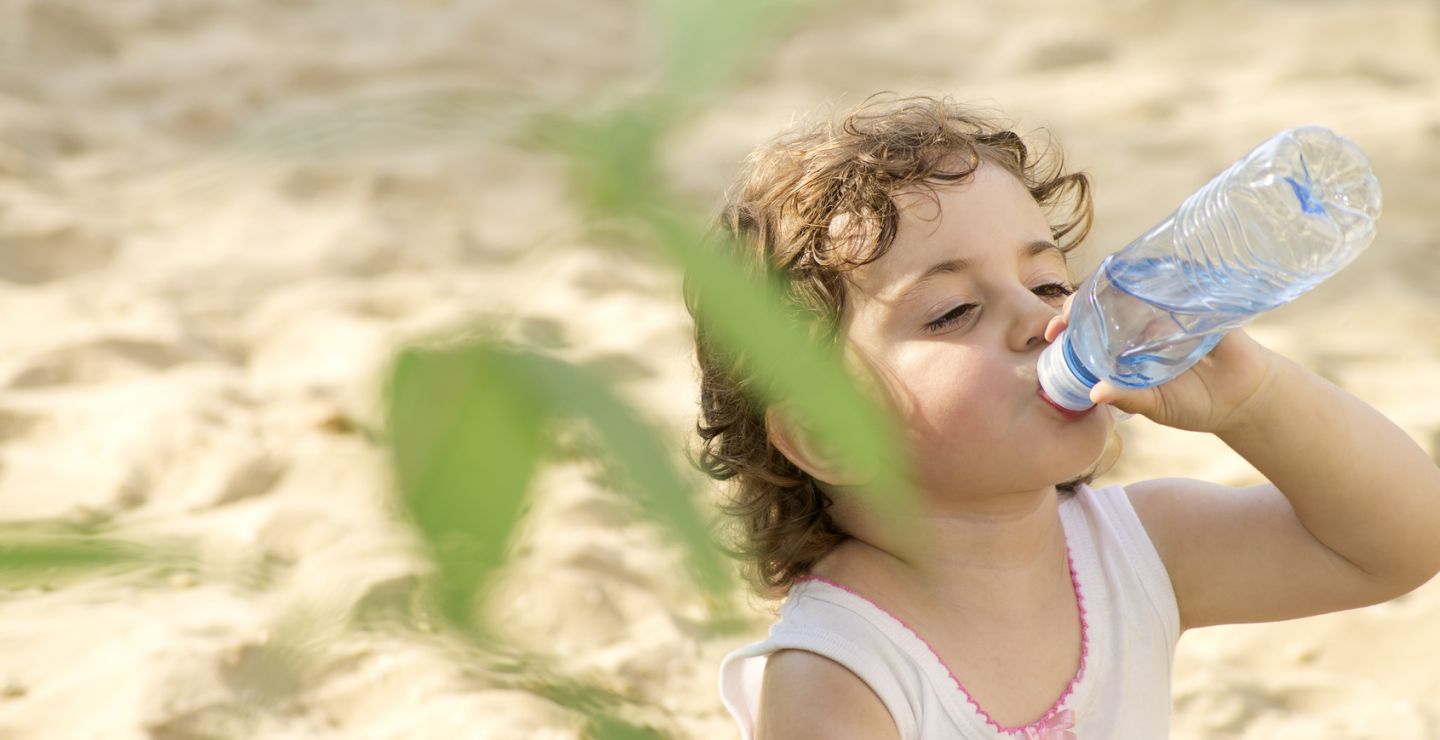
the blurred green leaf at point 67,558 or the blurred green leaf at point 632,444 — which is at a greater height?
the blurred green leaf at point 632,444

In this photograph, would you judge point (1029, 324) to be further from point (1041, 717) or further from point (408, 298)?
point (408, 298)

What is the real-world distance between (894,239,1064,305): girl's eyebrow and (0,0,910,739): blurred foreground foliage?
3.19ft

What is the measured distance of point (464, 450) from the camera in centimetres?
42

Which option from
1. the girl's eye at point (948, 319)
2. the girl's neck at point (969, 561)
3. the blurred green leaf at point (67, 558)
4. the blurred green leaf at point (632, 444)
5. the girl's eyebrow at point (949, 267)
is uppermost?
the blurred green leaf at point (632, 444)

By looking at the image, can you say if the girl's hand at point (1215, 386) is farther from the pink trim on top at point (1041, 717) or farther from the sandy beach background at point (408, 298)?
the sandy beach background at point (408, 298)

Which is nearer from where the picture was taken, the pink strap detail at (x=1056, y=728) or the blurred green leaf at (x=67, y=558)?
the blurred green leaf at (x=67, y=558)

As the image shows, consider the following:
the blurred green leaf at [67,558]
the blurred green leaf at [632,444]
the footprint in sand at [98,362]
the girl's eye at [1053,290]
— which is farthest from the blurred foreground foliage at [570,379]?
the footprint in sand at [98,362]

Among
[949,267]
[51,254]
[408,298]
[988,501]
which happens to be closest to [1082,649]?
[988,501]

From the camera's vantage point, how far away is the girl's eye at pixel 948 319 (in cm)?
140

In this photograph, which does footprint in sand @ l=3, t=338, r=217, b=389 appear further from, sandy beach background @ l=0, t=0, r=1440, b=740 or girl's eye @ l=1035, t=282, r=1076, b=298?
girl's eye @ l=1035, t=282, r=1076, b=298

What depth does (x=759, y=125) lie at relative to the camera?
447cm

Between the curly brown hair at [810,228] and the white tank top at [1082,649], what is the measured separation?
0.30 ft

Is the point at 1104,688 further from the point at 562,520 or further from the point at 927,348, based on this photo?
the point at 562,520

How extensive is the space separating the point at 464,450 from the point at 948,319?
1028 millimetres
